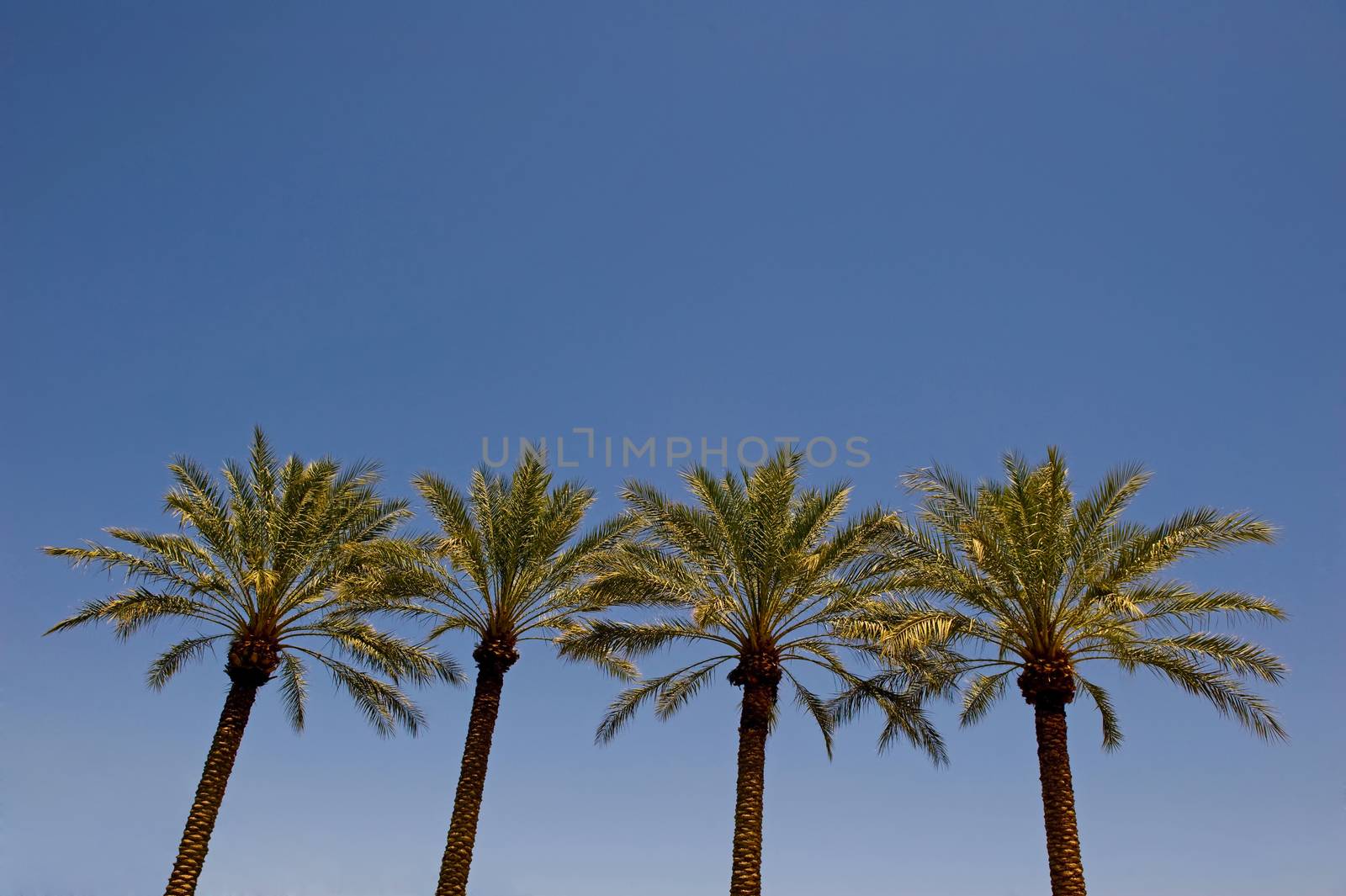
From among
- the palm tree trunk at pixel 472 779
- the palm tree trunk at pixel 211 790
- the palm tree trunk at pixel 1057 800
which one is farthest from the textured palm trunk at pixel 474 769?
the palm tree trunk at pixel 1057 800

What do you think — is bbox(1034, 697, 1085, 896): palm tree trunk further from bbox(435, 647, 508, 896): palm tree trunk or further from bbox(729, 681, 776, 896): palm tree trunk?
bbox(435, 647, 508, 896): palm tree trunk

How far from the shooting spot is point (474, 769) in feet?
69.0

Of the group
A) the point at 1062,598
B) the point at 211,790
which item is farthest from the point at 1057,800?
the point at 211,790

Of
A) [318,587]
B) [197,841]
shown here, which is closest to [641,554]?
[318,587]

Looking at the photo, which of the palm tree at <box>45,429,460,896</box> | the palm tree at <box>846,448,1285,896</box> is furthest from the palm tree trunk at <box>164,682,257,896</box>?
the palm tree at <box>846,448,1285,896</box>

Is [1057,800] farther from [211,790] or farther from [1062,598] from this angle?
[211,790]

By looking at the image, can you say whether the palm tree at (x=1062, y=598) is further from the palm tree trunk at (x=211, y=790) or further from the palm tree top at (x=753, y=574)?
the palm tree trunk at (x=211, y=790)

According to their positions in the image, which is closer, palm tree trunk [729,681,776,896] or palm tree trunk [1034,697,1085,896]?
palm tree trunk [1034,697,1085,896]

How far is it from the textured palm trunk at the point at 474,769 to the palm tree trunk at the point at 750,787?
5.42 meters

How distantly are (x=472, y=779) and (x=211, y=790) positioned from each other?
18.2ft

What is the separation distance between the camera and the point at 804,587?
67.3ft

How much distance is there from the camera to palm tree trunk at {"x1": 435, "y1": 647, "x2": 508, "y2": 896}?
65.3ft

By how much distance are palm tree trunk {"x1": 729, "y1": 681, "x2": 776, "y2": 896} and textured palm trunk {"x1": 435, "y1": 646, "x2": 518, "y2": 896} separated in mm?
5422

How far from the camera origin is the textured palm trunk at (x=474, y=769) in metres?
19.9
